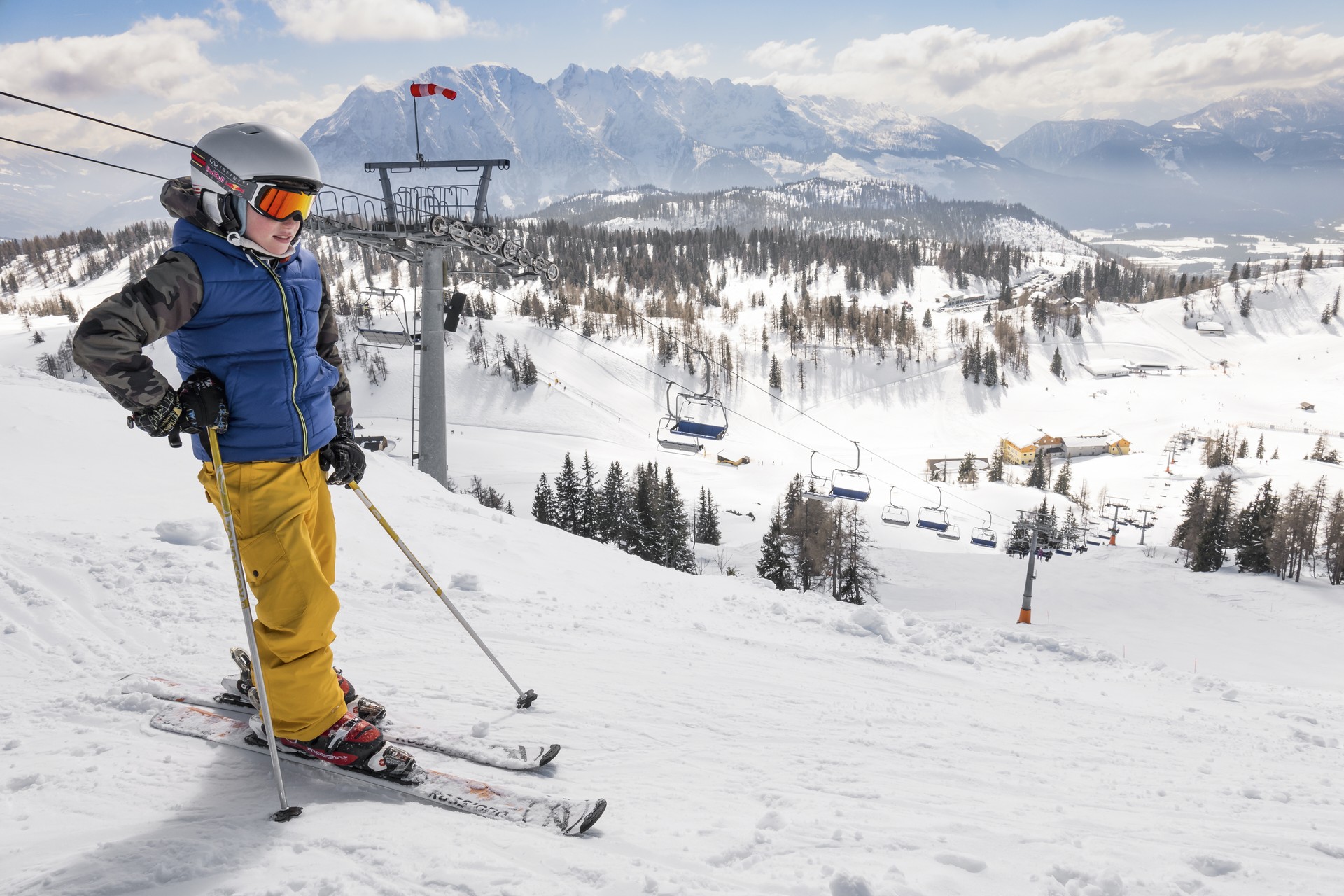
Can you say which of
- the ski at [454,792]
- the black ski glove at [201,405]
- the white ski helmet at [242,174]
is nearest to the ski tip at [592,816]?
the ski at [454,792]

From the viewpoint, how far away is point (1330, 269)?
6324 inches

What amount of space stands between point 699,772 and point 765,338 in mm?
121008

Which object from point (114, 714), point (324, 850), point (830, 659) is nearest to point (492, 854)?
point (324, 850)

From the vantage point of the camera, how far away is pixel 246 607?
2.72m

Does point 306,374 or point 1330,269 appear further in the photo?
point 1330,269

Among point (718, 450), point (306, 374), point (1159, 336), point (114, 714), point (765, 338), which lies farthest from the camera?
point (1159, 336)

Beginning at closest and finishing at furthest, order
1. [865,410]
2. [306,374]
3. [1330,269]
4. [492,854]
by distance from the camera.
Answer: [492,854] → [306,374] → [865,410] → [1330,269]

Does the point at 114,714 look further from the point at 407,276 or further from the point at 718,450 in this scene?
the point at 407,276

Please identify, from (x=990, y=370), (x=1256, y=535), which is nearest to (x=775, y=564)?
(x=1256, y=535)

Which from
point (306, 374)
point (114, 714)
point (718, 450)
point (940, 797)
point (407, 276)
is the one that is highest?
point (407, 276)

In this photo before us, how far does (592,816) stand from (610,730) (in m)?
1.20

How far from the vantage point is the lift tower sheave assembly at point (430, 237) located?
47.0 feet

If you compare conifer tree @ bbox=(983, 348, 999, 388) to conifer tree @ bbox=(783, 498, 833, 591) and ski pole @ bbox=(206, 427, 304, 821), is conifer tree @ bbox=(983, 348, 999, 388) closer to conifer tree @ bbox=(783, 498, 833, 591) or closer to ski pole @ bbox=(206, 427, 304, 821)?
conifer tree @ bbox=(783, 498, 833, 591)

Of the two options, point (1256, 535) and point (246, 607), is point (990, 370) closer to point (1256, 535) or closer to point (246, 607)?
point (1256, 535)
